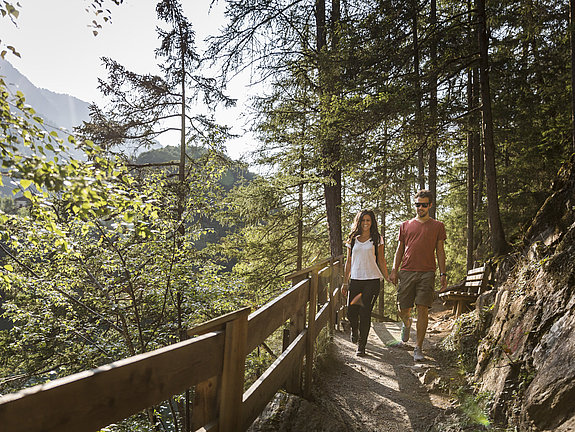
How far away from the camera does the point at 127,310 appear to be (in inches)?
320

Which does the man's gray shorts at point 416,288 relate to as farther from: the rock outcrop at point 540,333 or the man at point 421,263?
the rock outcrop at point 540,333

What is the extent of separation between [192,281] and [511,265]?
5.72 metres

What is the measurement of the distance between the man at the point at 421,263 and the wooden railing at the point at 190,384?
2.21 m

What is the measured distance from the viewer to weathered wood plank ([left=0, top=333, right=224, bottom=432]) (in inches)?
43.1

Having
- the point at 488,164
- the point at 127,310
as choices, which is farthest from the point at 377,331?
the point at 127,310

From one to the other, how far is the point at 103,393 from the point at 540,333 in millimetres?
3678

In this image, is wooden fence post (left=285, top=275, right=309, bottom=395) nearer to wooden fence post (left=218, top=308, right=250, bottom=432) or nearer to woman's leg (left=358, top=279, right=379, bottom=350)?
wooden fence post (left=218, top=308, right=250, bottom=432)

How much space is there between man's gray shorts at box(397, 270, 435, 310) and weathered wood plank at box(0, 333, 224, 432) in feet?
14.2

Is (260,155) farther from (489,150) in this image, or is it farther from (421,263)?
(421,263)

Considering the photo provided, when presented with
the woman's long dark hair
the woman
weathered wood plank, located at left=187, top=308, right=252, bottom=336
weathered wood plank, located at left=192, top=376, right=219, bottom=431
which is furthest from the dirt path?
the woman's long dark hair

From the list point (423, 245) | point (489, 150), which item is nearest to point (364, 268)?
point (423, 245)

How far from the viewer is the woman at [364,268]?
583 cm

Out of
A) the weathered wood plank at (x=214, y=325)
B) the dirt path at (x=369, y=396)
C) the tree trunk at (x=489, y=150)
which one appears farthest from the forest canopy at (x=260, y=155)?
the dirt path at (x=369, y=396)

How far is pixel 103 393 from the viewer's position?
133 cm
